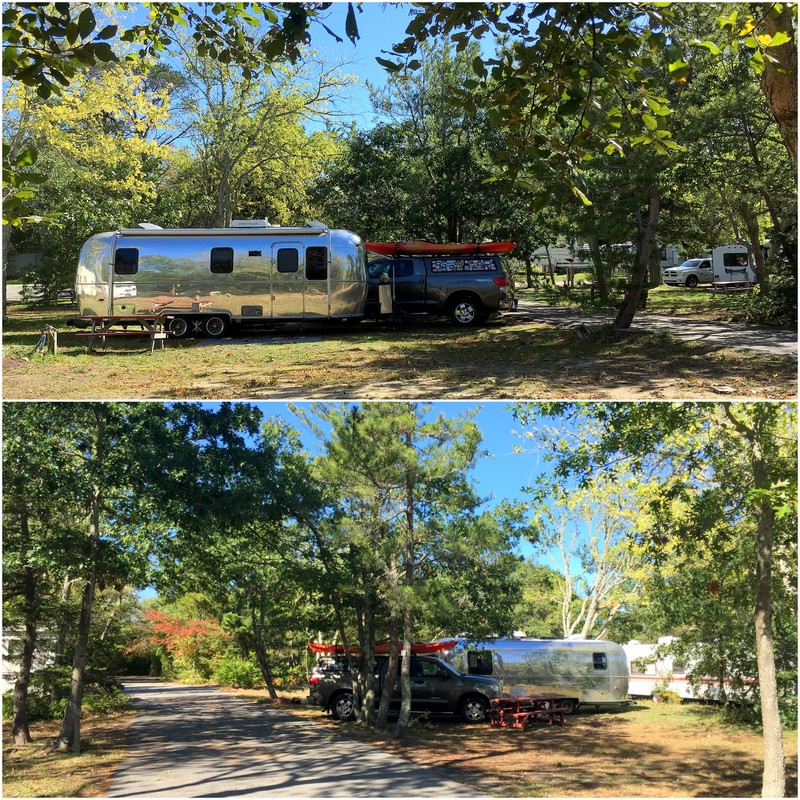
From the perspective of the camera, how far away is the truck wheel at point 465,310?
1652cm

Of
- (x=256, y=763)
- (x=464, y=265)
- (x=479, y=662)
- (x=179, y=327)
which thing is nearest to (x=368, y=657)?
(x=256, y=763)

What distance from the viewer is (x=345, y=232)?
15773mm

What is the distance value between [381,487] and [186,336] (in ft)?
17.3

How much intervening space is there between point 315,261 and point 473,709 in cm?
913

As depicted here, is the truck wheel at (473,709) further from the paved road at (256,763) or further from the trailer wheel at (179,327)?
the trailer wheel at (179,327)

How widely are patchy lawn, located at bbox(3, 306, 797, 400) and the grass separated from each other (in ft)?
14.1

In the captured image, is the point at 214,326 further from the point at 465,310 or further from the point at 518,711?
the point at 518,711

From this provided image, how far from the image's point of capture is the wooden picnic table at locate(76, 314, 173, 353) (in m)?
13.7

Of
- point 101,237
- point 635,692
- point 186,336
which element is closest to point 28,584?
point 186,336

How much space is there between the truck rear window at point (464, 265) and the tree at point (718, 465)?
7337 millimetres

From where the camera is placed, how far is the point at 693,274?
39.9 metres

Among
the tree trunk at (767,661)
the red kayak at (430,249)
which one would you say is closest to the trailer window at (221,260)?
the red kayak at (430,249)

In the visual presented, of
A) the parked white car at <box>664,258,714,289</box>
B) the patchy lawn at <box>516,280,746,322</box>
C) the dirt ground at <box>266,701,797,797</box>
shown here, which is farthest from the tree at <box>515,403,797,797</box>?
the parked white car at <box>664,258,714,289</box>

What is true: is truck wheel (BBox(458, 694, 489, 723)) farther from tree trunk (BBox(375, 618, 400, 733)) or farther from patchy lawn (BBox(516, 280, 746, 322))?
patchy lawn (BBox(516, 280, 746, 322))
